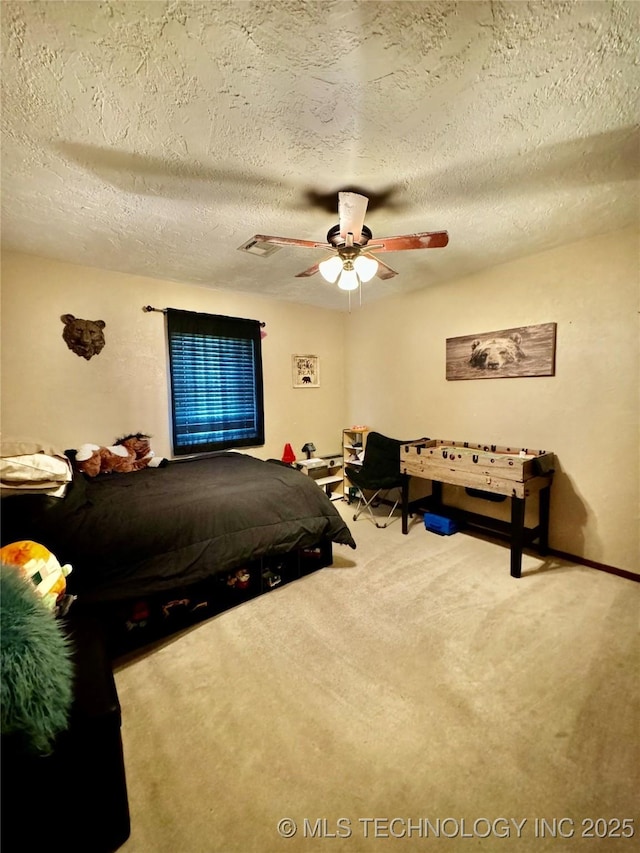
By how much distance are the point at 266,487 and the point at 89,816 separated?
5.32 ft

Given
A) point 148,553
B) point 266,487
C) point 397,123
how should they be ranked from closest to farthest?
point 397,123 → point 148,553 → point 266,487

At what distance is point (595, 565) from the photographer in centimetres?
261

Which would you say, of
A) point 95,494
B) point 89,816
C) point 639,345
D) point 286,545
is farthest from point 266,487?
point 639,345

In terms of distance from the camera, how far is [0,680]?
83 cm

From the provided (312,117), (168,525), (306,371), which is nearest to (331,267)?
(312,117)

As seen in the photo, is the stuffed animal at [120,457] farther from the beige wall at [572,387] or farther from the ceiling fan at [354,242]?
the beige wall at [572,387]

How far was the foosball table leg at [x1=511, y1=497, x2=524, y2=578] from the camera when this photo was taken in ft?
7.97

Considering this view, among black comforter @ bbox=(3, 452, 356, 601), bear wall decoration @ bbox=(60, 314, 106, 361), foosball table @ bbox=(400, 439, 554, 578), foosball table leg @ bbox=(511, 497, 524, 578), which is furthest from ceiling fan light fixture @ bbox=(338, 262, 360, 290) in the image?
bear wall decoration @ bbox=(60, 314, 106, 361)

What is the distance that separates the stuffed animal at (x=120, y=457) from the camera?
2.75 meters

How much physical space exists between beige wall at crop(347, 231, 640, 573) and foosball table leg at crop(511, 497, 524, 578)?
2.08 feet

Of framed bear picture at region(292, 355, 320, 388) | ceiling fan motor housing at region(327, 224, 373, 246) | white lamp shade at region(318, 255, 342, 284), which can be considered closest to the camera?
ceiling fan motor housing at region(327, 224, 373, 246)

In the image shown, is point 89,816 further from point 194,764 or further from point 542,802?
point 542,802

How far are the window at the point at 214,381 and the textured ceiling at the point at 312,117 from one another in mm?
1119

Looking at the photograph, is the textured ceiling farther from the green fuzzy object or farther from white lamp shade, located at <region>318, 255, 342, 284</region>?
the green fuzzy object
